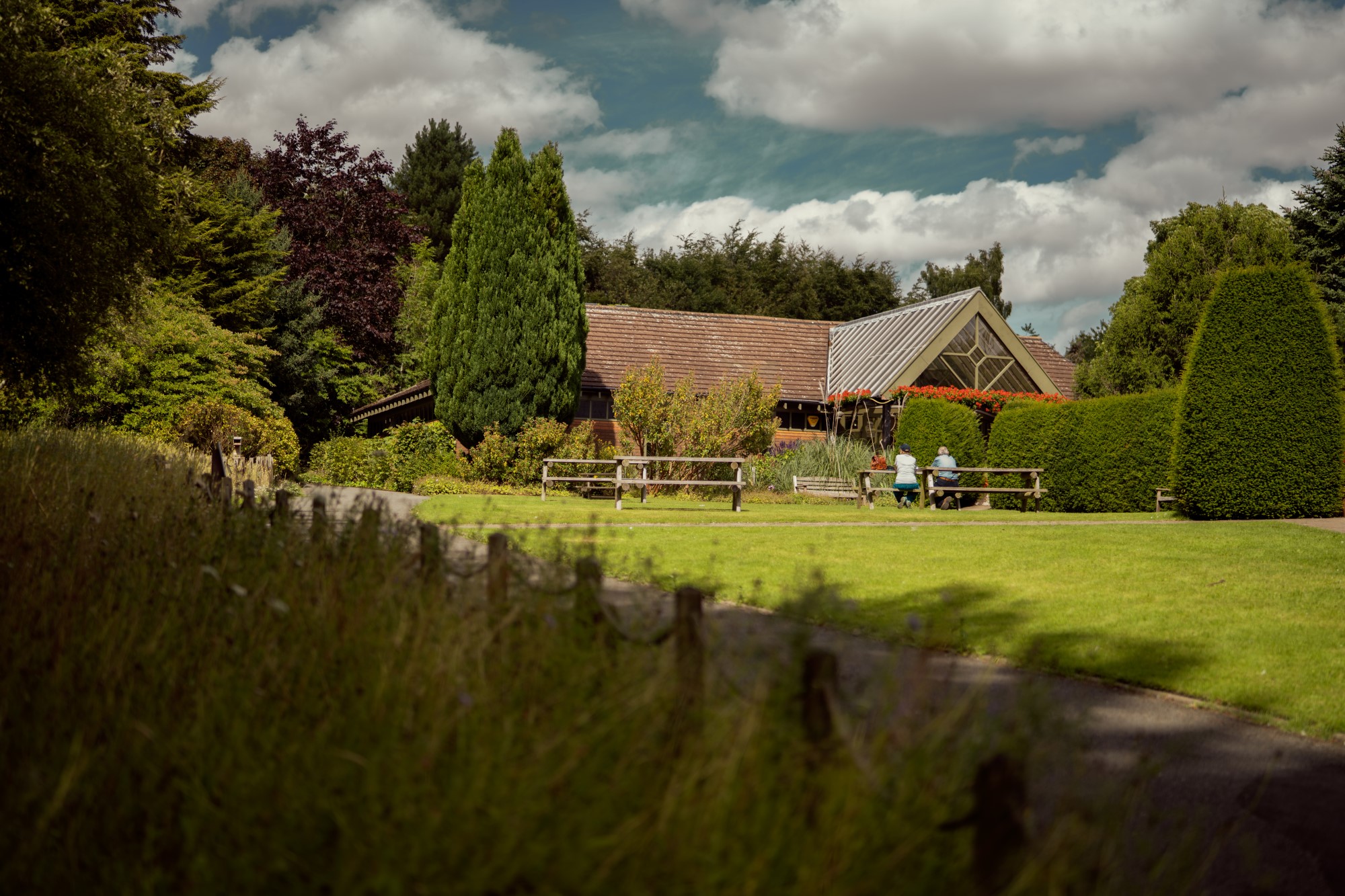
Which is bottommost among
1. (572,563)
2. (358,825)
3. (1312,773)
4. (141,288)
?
(1312,773)

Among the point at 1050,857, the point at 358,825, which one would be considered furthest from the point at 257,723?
the point at 1050,857

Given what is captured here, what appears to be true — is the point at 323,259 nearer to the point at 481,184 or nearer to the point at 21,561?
the point at 481,184

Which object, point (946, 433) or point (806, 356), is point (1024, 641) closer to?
point (946, 433)

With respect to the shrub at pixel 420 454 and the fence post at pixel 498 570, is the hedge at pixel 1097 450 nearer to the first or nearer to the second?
the shrub at pixel 420 454

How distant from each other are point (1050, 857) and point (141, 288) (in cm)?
1893

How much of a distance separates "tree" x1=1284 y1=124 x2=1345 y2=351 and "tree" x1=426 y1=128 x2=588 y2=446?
24358 millimetres

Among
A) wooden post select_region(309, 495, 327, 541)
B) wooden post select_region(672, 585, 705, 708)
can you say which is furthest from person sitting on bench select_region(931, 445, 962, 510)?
wooden post select_region(672, 585, 705, 708)

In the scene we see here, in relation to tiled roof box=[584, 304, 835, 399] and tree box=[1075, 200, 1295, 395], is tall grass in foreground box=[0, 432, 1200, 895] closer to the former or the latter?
tiled roof box=[584, 304, 835, 399]

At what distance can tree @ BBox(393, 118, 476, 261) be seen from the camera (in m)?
56.1

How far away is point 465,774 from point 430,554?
2.57 meters

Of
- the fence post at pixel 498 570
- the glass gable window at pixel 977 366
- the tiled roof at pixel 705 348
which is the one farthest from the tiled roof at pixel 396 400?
the fence post at pixel 498 570

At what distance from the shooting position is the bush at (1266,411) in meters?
16.2

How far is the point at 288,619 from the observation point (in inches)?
175

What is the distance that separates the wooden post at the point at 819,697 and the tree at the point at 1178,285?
34050 mm
